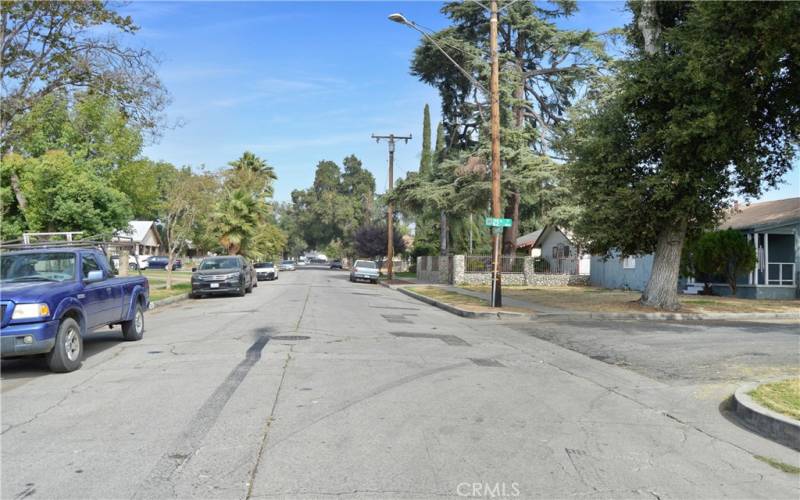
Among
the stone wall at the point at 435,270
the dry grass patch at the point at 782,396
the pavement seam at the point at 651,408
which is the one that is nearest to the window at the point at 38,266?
the pavement seam at the point at 651,408

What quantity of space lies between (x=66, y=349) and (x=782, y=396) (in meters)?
9.06

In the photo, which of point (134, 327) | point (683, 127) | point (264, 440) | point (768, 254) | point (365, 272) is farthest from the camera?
point (365, 272)

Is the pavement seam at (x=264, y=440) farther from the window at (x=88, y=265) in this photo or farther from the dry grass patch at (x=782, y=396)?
the dry grass patch at (x=782, y=396)

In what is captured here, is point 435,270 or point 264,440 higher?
point 435,270

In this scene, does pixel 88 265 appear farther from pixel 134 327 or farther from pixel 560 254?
pixel 560 254

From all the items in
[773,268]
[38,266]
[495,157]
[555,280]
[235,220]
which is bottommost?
[555,280]

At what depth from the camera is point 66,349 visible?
8.73 meters

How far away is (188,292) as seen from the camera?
26297mm

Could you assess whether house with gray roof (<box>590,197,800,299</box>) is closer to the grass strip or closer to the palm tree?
the grass strip

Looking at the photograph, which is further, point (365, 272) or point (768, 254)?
point (365, 272)

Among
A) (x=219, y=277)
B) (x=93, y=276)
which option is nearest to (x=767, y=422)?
(x=93, y=276)

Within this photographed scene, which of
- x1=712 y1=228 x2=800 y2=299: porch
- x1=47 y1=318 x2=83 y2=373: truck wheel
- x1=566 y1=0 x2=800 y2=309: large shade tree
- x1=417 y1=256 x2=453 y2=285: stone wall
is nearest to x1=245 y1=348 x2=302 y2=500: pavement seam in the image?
x1=47 y1=318 x2=83 y2=373: truck wheel

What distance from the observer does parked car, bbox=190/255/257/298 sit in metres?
24.7

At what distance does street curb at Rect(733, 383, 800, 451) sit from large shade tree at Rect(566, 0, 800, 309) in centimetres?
1011
